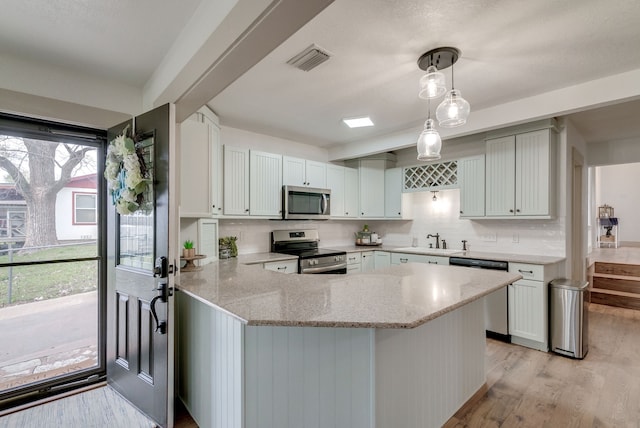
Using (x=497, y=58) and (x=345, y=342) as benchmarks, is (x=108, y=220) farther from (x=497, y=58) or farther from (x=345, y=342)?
(x=497, y=58)

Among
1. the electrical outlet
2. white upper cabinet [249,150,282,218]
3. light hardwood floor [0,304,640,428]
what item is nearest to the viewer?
light hardwood floor [0,304,640,428]

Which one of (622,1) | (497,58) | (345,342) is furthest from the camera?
(497,58)

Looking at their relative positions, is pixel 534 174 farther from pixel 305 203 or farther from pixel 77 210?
pixel 77 210

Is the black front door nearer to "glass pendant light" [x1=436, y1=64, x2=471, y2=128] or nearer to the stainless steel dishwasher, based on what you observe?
"glass pendant light" [x1=436, y1=64, x2=471, y2=128]

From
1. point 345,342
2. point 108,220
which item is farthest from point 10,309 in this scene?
point 345,342

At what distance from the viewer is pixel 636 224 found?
8.37 m

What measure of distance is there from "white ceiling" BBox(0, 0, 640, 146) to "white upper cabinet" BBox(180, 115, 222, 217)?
45 centimetres

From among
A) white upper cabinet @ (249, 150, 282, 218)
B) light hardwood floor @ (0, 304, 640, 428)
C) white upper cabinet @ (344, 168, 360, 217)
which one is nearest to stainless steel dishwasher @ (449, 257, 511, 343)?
light hardwood floor @ (0, 304, 640, 428)

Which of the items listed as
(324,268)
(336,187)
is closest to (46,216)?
(324,268)

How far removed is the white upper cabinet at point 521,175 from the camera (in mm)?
3227

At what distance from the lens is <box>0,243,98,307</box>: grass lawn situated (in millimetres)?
2217

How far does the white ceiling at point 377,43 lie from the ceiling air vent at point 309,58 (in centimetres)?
5

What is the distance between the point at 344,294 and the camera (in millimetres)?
1601

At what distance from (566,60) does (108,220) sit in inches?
148
